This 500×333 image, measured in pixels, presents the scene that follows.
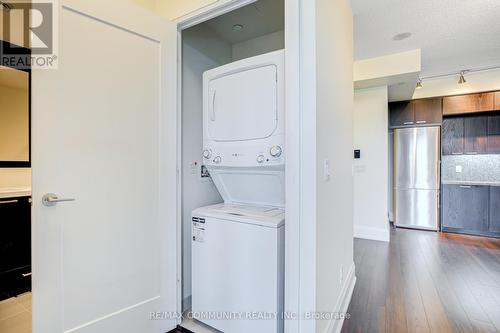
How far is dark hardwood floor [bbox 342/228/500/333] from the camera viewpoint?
73.2 inches

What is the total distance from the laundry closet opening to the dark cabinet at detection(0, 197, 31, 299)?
5.10 ft

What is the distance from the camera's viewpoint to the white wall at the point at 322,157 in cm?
124

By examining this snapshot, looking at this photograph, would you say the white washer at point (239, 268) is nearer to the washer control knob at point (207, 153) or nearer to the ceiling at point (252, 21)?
the washer control knob at point (207, 153)

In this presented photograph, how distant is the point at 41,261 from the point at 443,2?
3.42 meters

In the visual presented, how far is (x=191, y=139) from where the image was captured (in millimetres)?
2145

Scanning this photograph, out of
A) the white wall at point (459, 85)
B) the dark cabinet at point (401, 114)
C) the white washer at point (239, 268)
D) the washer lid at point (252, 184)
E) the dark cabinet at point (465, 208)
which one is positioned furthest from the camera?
the dark cabinet at point (401, 114)

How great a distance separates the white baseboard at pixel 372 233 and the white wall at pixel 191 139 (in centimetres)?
273

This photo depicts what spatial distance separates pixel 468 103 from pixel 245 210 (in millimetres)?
4538

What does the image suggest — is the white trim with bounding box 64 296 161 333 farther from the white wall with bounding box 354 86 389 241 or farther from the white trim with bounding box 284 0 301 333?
the white wall with bounding box 354 86 389 241

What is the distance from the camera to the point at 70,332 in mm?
1300

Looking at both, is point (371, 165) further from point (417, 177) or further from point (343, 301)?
point (343, 301)

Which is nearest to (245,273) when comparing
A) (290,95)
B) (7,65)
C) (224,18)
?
(290,95)

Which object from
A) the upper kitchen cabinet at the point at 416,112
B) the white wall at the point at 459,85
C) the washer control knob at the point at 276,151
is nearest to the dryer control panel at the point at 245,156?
the washer control knob at the point at 276,151

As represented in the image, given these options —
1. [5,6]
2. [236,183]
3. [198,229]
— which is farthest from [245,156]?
[5,6]
